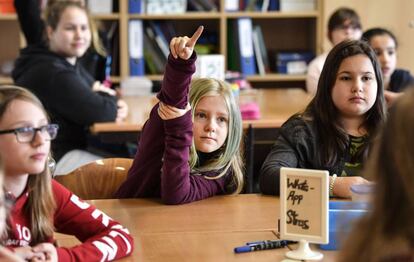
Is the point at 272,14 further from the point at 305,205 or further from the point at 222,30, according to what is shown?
the point at 305,205

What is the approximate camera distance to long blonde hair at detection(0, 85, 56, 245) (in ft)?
5.69

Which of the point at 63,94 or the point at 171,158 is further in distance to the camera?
the point at 63,94

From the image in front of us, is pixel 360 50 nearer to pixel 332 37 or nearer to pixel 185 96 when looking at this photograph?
pixel 185 96

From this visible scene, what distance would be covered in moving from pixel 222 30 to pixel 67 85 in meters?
1.88

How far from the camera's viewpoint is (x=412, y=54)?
17.4ft

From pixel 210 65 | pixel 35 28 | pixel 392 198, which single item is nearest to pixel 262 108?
pixel 210 65

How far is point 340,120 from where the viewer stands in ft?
8.19

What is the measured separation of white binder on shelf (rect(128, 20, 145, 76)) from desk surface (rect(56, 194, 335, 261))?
3051 millimetres

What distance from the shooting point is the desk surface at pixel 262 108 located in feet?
11.5

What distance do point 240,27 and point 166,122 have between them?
3.23m

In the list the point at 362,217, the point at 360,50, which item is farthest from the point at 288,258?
the point at 360,50

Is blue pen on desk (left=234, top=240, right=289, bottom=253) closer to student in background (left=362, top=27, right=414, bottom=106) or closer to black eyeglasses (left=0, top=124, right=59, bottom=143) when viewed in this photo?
black eyeglasses (left=0, top=124, right=59, bottom=143)

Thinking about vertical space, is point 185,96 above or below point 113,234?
above

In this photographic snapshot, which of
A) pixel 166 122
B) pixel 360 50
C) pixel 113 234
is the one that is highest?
pixel 360 50
